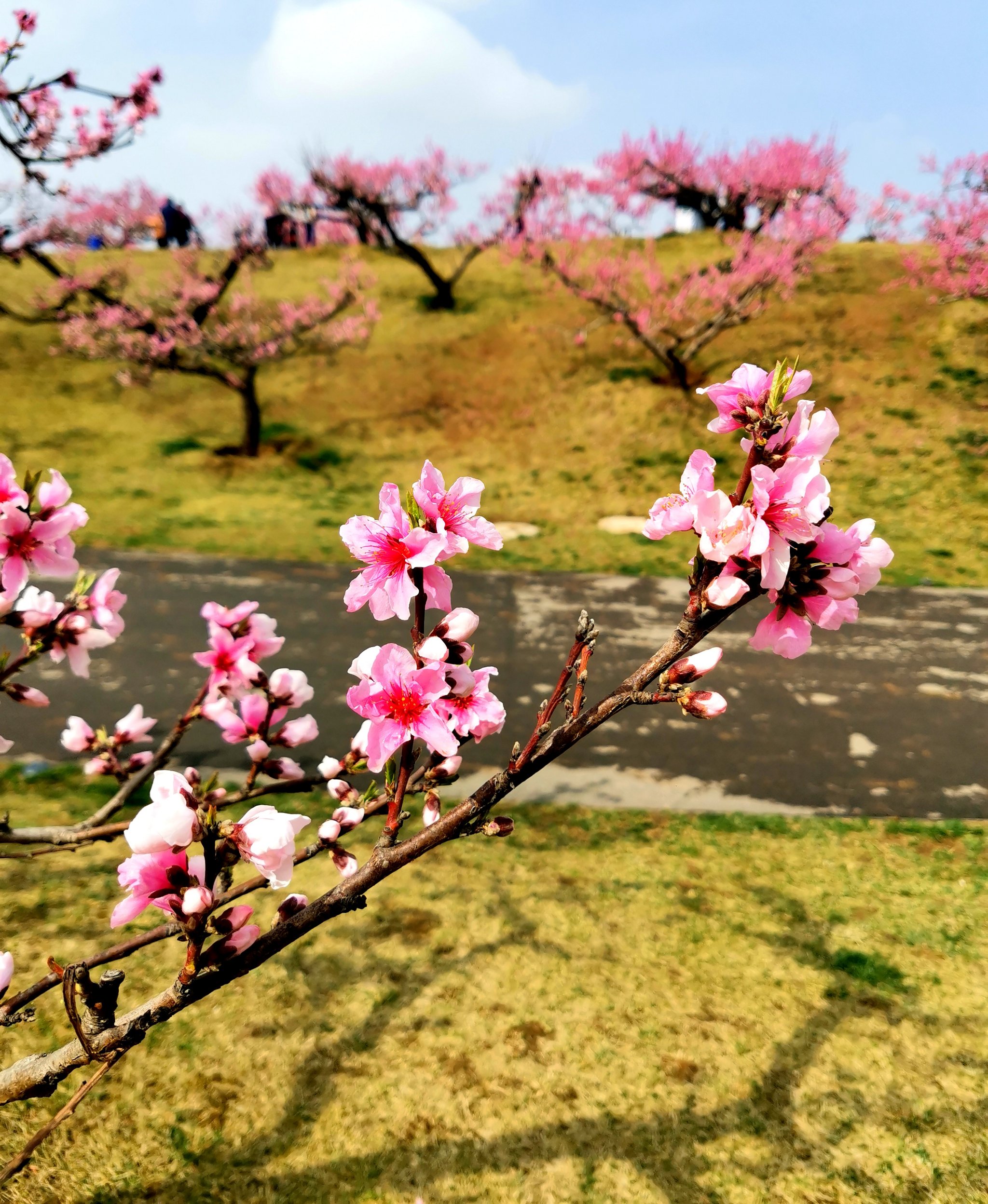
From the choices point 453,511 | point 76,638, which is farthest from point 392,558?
point 76,638

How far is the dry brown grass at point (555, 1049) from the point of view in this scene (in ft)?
5.59

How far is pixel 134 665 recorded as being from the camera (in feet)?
16.6

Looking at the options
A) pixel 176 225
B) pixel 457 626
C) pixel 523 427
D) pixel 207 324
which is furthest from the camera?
pixel 176 225

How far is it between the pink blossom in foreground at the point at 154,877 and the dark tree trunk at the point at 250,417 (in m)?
11.3

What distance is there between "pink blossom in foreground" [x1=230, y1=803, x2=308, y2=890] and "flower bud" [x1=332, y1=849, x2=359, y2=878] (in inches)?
10.5

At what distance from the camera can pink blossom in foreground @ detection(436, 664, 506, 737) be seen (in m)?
1.15

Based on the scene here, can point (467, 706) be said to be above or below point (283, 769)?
above

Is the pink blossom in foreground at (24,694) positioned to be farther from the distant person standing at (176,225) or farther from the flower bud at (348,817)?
the distant person standing at (176,225)

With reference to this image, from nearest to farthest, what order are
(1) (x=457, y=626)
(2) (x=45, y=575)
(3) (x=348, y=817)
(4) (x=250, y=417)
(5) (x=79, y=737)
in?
(1) (x=457, y=626), (3) (x=348, y=817), (2) (x=45, y=575), (5) (x=79, y=737), (4) (x=250, y=417)

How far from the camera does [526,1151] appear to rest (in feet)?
5.82

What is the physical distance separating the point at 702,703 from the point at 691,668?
0.06 metres

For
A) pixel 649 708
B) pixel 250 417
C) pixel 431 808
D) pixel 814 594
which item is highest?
pixel 814 594

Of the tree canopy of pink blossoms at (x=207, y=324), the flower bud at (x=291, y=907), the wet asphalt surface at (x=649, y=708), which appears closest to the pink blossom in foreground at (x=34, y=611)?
the flower bud at (x=291, y=907)

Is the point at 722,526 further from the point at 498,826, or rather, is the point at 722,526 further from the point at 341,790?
the point at 341,790
